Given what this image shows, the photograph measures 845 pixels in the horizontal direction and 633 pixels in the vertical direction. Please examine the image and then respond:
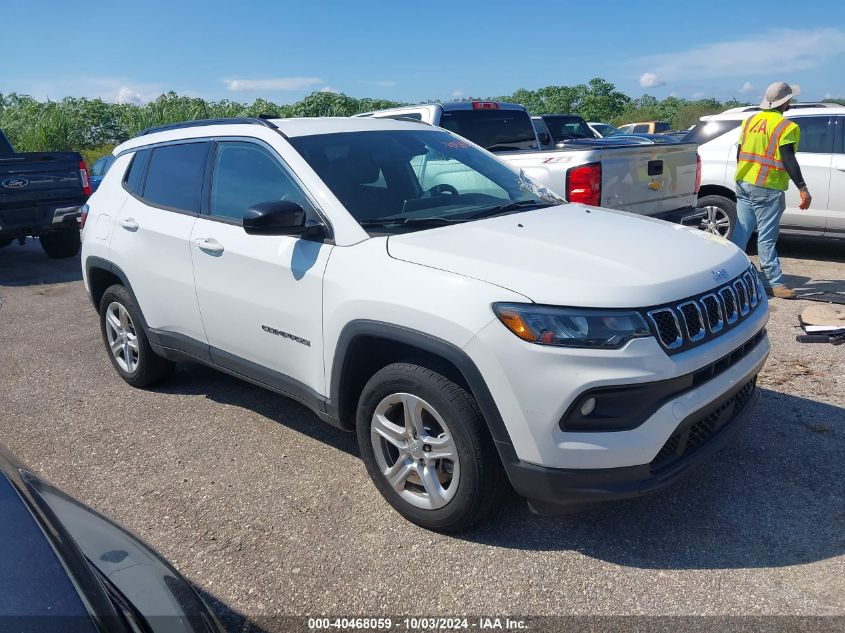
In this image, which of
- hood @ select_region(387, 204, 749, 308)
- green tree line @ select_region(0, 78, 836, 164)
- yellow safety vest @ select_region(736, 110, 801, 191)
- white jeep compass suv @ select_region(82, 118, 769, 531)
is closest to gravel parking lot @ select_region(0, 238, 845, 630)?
white jeep compass suv @ select_region(82, 118, 769, 531)

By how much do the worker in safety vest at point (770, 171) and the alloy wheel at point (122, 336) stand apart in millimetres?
5521

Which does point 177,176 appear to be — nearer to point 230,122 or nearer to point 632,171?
point 230,122

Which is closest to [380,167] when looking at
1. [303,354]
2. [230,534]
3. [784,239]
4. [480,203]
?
[480,203]

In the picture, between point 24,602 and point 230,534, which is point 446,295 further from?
point 24,602

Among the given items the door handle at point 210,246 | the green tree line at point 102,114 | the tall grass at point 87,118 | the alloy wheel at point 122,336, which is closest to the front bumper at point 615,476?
the door handle at point 210,246

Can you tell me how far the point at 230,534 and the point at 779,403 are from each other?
10.7ft

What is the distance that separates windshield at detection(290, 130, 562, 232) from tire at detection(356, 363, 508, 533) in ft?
2.59

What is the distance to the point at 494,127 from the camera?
836 cm

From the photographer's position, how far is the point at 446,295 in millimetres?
2869

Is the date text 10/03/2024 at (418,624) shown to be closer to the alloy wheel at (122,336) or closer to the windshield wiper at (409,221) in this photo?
the windshield wiper at (409,221)

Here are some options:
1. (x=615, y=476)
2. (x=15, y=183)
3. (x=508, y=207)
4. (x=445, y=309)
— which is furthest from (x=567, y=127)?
(x=615, y=476)

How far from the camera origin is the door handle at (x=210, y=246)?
155 inches

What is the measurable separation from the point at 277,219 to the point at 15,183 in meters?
7.74

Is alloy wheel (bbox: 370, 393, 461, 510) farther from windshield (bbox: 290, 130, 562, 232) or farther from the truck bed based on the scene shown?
the truck bed
